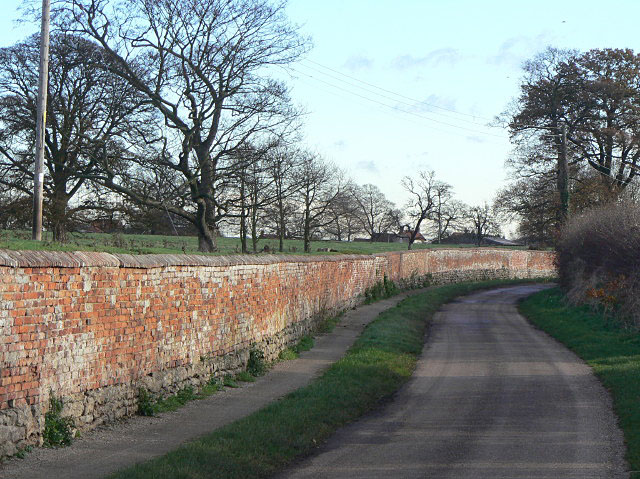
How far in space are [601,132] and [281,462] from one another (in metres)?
36.9

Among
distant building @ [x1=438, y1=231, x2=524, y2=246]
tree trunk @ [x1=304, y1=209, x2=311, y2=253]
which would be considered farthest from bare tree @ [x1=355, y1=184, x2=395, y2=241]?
tree trunk @ [x1=304, y1=209, x2=311, y2=253]

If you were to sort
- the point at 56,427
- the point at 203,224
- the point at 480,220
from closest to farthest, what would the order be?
1. the point at 56,427
2. the point at 203,224
3. the point at 480,220

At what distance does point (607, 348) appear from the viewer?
1633 cm

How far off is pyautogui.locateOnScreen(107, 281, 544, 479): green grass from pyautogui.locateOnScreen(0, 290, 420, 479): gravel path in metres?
0.37

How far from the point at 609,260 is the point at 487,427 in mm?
15018

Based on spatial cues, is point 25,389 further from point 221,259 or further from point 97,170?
point 97,170

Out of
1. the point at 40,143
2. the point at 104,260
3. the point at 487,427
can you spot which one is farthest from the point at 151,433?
the point at 40,143

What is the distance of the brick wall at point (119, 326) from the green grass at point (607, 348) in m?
5.95

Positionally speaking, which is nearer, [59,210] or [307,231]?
[59,210]

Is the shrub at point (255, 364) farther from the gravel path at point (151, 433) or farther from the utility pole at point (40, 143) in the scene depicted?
the utility pole at point (40, 143)

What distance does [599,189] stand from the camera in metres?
41.7

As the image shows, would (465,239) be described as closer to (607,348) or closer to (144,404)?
(607,348)

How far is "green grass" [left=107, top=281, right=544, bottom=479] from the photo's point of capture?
698cm

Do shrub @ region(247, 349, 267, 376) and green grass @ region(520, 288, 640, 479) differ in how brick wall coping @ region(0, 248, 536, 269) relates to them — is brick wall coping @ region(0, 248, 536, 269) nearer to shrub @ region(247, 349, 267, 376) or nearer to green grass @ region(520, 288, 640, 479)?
shrub @ region(247, 349, 267, 376)
